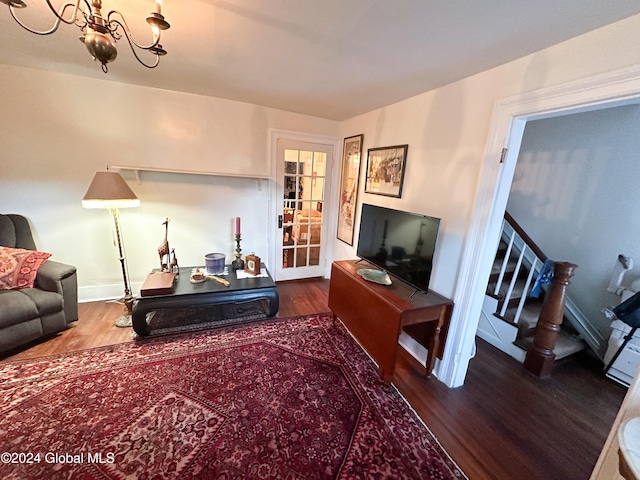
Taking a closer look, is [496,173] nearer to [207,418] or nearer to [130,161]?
[207,418]

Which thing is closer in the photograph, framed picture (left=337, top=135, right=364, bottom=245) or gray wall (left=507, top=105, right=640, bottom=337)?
gray wall (left=507, top=105, right=640, bottom=337)

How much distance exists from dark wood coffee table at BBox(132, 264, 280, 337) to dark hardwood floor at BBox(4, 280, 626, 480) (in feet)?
0.93

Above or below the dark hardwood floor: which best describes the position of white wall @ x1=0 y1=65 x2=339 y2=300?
above

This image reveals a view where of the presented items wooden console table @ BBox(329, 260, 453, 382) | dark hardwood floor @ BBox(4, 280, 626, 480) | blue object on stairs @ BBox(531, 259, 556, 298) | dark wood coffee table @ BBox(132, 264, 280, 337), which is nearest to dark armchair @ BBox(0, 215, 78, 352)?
dark hardwood floor @ BBox(4, 280, 626, 480)

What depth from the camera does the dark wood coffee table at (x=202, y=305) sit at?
6.98 feet

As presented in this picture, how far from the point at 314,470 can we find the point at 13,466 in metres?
1.46

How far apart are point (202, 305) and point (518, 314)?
115 inches

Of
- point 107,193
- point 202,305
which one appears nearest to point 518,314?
point 202,305

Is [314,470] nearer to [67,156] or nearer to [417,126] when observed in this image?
[417,126]

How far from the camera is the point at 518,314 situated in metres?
2.32

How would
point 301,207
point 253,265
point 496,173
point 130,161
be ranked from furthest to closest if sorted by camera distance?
point 301,207
point 253,265
point 130,161
point 496,173

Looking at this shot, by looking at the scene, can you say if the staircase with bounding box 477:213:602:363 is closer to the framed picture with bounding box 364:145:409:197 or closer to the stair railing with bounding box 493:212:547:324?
the stair railing with bounding box 493:212:547:324

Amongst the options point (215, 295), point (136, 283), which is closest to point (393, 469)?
point (215, 295)

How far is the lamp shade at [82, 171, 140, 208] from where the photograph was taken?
210 cm
